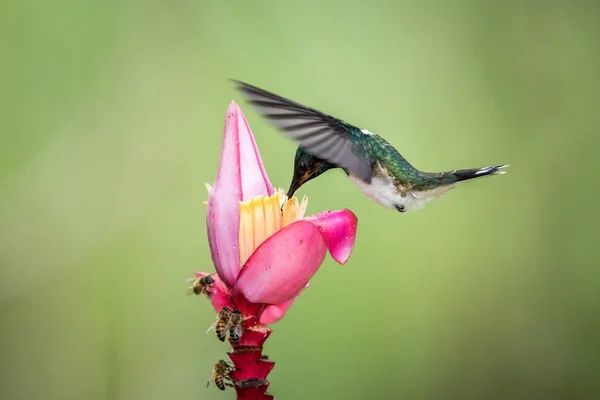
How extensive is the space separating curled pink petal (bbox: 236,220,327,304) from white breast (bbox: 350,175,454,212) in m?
0.40

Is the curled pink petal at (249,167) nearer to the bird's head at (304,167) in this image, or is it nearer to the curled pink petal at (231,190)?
the curled pink petal at (231,190)

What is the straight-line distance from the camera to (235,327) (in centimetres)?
80

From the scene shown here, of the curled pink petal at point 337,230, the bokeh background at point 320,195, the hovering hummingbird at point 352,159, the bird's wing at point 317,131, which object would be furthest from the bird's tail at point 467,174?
the bokeh background at point 320,195

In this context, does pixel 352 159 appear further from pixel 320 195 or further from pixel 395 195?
pixel 320 195

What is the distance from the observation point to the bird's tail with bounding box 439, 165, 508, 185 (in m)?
1.12

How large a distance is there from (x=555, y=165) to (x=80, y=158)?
1.20 m

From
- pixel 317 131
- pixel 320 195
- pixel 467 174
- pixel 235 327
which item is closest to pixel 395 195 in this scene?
pixel 467 174

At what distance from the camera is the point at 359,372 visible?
178 centimetres

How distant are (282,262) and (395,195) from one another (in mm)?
457

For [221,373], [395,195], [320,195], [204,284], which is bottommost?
[221,373]

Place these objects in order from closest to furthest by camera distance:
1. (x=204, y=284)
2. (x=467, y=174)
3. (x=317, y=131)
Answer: (x=204, y=284)
(x=317, y=131)
(x=467, y=174)

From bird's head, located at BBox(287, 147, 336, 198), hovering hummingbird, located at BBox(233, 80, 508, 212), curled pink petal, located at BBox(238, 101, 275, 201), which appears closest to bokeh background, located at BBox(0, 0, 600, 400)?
hovering hummingbird, located at BBox(233, 80, 508, 212)

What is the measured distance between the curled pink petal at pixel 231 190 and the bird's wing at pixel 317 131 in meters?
0.04

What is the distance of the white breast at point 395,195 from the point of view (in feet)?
3.93
